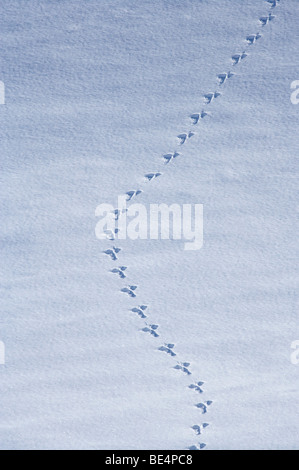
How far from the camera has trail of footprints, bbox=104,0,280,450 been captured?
999 mm

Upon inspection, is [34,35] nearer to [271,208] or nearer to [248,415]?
[271,208]

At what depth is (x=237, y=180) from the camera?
1024 mm

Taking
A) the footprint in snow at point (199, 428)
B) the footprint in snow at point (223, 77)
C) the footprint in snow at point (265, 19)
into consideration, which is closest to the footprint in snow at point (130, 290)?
the footprint in snow at point (199, 428)

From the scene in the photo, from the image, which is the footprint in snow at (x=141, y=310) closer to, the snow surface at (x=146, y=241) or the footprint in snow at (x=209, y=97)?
the snow surface at (x=146, y=241)

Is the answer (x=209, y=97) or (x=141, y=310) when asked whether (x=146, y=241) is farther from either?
(x=209, y=97)

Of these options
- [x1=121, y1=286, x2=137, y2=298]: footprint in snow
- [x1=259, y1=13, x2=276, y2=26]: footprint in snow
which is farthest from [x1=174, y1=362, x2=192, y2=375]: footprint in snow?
[x1=259, y1=13, x2=276, y2=26]: footprint in snow

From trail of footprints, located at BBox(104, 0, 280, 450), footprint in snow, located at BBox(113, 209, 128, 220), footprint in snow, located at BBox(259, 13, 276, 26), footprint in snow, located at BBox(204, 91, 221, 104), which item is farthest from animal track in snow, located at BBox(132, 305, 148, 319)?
footprint in snow, located at BBox(259, 13, 276, 26)

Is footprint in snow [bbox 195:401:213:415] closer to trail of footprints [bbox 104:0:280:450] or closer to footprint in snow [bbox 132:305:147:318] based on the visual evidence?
trail of footprints [bbox 104:0:280:450]

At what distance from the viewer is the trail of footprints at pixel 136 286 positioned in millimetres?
999

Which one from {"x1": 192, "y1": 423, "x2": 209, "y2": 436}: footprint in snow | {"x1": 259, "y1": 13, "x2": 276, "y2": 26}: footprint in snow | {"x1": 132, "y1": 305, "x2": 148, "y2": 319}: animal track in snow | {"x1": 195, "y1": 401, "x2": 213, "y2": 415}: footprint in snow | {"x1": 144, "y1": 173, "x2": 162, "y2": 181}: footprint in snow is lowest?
{"x1": 192, "y1": 423, "x2": 209, "y2": 436}: footprint in snow

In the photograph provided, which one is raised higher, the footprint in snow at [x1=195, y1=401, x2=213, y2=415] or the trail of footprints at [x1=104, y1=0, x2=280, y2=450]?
the trail of footprints at [x1=104, y1=0, x2=280, y2=450]

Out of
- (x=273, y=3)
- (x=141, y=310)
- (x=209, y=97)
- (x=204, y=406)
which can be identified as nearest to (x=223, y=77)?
(x=209, y=97)

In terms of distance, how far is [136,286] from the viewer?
101cm
